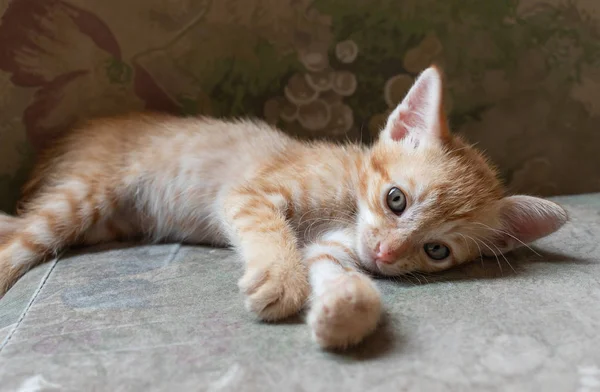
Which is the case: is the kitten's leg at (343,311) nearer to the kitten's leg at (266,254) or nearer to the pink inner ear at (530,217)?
the kitten's leg at (266,254)

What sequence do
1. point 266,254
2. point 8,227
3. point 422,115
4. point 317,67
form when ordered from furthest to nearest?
point 317,67
point 8,227
point 422,115
point 266,254

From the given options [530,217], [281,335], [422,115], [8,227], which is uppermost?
[422,115]

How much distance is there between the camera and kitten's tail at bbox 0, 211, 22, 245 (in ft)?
4.66

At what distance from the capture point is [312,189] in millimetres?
1331

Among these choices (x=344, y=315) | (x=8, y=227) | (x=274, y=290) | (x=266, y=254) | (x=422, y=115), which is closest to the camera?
(x=344, y=315)

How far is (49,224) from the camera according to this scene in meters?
1.36

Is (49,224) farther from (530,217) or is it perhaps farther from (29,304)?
(530,217)

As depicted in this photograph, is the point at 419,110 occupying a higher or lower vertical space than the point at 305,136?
higher

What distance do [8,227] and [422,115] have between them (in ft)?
3.62

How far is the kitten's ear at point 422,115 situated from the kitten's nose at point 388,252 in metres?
0.29

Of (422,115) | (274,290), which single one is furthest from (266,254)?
(422,115)

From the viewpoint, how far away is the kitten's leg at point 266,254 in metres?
0.96

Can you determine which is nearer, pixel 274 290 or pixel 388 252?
pixel 274 290

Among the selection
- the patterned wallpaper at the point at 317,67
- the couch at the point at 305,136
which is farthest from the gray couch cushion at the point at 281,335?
the patterned wallpaper at the point at 317,67
